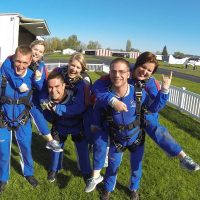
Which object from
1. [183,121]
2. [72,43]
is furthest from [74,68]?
[72,43]

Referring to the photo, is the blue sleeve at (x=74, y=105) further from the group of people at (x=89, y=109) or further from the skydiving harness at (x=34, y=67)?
the skydiving harness at (x=34, y=67)

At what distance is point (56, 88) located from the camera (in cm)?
431

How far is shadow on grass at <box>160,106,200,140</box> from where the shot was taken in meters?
9.26

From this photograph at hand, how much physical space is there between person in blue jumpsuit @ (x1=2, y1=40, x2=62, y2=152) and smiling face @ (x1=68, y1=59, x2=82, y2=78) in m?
0.40

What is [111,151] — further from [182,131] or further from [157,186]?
[182,131]

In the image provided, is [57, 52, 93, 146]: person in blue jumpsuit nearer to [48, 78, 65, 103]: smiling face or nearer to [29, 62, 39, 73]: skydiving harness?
[48, 78, 65, 103]: smiling face

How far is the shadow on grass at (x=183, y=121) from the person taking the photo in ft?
30.4

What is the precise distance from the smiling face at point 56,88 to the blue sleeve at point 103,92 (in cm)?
52

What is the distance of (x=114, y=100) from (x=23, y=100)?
1507 mm

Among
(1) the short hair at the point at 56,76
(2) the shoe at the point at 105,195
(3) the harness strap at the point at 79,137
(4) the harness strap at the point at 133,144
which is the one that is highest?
(1) the short hair at the point at 56,76

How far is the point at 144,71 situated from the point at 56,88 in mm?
1303

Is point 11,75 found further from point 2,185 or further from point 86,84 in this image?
point 2,185

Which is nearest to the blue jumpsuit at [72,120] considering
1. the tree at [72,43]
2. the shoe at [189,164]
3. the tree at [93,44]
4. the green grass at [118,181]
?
the green grass at [118,181]

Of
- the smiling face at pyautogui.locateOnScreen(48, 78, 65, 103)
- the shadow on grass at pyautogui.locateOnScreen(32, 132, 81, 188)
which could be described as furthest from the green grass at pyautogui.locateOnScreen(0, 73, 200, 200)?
the smiling face at pyautogui.locateOnScreen(48, 78, 65, 103)
